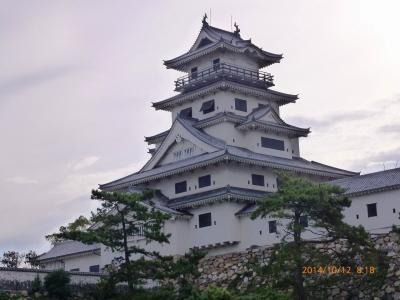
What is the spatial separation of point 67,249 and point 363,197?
25.1 metres

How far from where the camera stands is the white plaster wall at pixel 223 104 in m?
53.3

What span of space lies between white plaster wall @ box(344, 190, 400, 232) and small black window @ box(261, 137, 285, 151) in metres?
13.1

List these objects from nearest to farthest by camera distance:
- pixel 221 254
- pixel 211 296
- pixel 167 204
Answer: pixel 211 296 → pixel 221 254 → pixel 167 204

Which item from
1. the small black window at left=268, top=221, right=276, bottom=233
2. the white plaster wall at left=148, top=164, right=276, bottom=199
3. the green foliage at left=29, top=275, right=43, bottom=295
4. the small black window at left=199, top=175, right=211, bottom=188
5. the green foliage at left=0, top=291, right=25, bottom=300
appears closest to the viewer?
the green foliage at left=0, top=291, right=25, bottom=300

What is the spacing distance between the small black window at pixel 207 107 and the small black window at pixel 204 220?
10.1 metres

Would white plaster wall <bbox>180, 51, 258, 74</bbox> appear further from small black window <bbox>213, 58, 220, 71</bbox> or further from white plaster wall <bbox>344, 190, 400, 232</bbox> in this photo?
white plaster wall <bbox>344, 190, 400, 232</bbox>

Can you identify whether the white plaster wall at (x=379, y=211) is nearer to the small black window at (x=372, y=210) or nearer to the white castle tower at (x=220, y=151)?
the small black window at (x=372, y=210)

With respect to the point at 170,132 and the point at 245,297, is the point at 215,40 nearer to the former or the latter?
the point at 170,132

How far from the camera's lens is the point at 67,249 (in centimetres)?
5566

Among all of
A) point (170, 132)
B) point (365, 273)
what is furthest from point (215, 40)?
point (365, 273)

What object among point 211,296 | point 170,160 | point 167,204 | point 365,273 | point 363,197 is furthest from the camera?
point 170,160

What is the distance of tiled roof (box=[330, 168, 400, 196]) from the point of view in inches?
1544

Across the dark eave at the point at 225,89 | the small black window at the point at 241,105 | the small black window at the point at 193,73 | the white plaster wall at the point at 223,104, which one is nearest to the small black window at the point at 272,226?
the white plaster wall at the point at 223,104

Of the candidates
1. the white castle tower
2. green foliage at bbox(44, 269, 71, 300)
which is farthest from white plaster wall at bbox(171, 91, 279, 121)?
green foliage at bbox(44, 269, 71, 300)
